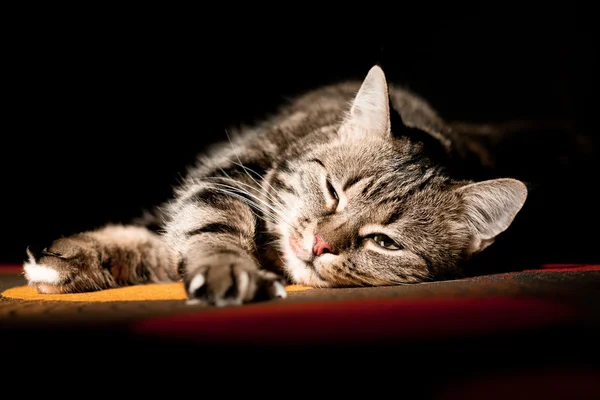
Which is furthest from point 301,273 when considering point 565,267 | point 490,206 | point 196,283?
point 565,267

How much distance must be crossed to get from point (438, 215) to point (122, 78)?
1.45m

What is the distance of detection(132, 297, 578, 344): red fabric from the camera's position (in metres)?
0.75

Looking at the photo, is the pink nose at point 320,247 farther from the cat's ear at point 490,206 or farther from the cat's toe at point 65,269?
the cat's toe at point 65,269

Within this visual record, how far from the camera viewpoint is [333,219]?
1.20m

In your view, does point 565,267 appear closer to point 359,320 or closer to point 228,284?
point 359,320

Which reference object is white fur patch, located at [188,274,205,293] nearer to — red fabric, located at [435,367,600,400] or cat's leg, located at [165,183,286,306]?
cat's leg, located at [165,183,286,306]

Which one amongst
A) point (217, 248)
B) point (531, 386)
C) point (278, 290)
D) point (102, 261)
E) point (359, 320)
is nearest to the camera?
point (531, 386)

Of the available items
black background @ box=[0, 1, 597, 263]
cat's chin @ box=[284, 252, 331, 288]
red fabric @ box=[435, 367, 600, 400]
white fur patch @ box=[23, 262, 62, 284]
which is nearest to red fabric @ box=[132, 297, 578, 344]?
red fabric @ box=[435, 367, 600, 400]

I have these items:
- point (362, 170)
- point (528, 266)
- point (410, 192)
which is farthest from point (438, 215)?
point (528, 266)

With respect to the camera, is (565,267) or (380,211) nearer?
(380,211)

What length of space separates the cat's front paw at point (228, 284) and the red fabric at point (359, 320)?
28 millimetres

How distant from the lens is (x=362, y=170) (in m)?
1.30

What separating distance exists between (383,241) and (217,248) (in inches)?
16.2

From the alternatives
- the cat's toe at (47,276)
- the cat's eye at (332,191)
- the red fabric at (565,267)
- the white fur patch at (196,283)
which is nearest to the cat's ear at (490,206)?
the red fabric at (565,267)
